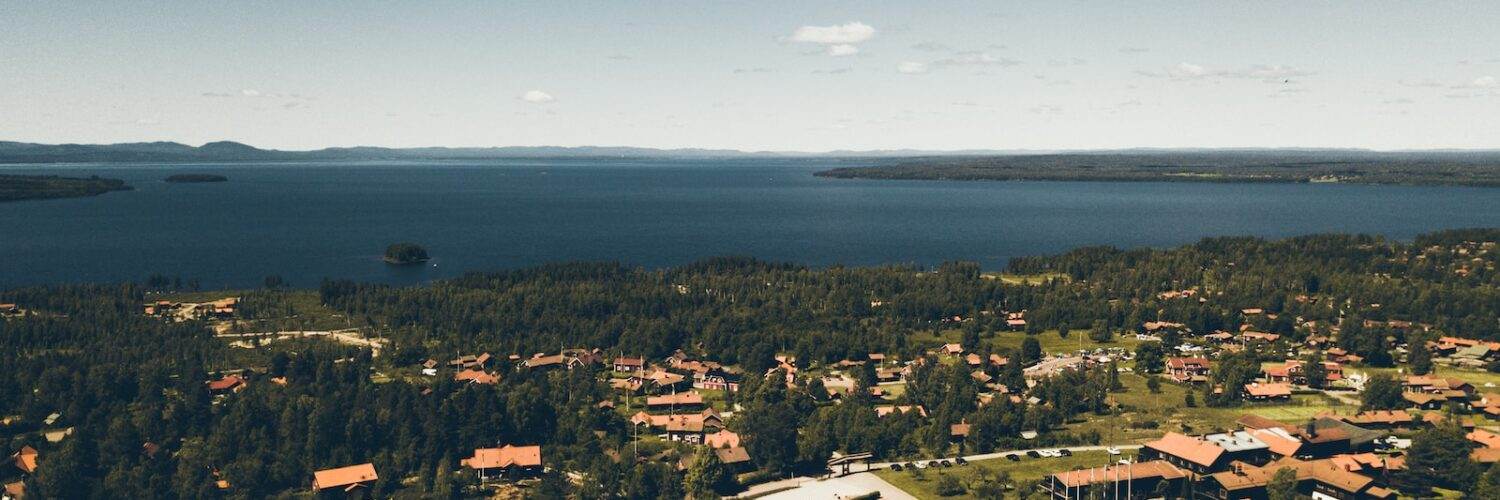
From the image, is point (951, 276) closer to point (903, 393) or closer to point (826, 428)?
point (903, 393)

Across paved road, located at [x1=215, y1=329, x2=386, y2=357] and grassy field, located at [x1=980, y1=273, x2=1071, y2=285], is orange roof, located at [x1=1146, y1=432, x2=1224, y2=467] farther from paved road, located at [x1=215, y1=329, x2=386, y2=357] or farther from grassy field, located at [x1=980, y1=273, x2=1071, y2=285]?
grassy field, located at [x1=980, y1=273, x2=1071, y2=285]

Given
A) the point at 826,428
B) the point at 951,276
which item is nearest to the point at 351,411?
the point at 826,428

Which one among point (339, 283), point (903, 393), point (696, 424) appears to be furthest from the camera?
point (339, 283)

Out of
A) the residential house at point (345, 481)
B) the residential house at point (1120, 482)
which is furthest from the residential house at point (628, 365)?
the residential house at point (1120, 482)

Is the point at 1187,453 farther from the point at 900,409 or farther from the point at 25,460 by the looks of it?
the point at 25,460

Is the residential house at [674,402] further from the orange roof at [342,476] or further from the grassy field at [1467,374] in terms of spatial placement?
the grassy field at [1467,374]

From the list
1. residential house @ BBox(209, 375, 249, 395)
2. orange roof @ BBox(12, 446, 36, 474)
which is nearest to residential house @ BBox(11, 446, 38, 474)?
orange roof @ BBox(12, 446, 36, 474)
